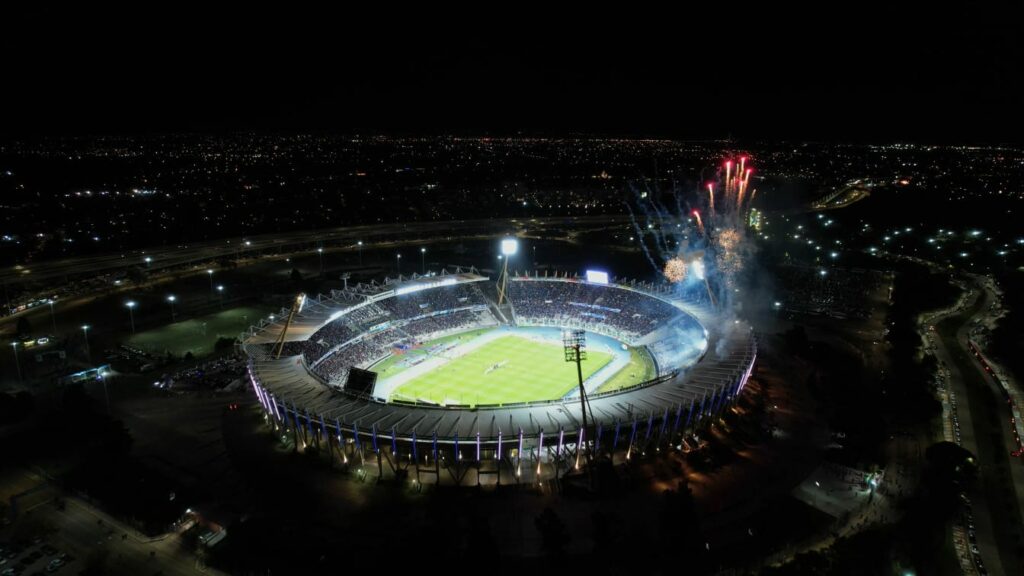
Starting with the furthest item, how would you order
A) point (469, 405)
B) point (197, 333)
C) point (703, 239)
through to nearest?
point (703, 239) < point (197, 333) < point (469, 405)

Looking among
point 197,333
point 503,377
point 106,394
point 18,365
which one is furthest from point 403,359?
point 18,365

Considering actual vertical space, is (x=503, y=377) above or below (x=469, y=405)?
below

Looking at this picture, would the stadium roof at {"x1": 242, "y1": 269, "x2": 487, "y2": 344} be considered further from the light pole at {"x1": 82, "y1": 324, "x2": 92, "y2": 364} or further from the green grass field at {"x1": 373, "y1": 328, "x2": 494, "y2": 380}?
the light pole at {"x1": 82, "y1": 324, "x2": 92, "y2": 364}

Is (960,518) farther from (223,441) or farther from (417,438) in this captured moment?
(223,441)

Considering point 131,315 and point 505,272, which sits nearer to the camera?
point 131,315

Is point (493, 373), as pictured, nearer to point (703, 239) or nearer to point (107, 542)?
point (107, 542)

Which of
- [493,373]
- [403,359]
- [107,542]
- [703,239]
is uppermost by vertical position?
[703,239]

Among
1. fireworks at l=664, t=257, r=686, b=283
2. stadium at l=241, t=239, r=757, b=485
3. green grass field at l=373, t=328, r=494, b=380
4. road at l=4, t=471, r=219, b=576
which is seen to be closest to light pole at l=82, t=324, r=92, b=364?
stadium at l=241, t=239, r=757, b=485
